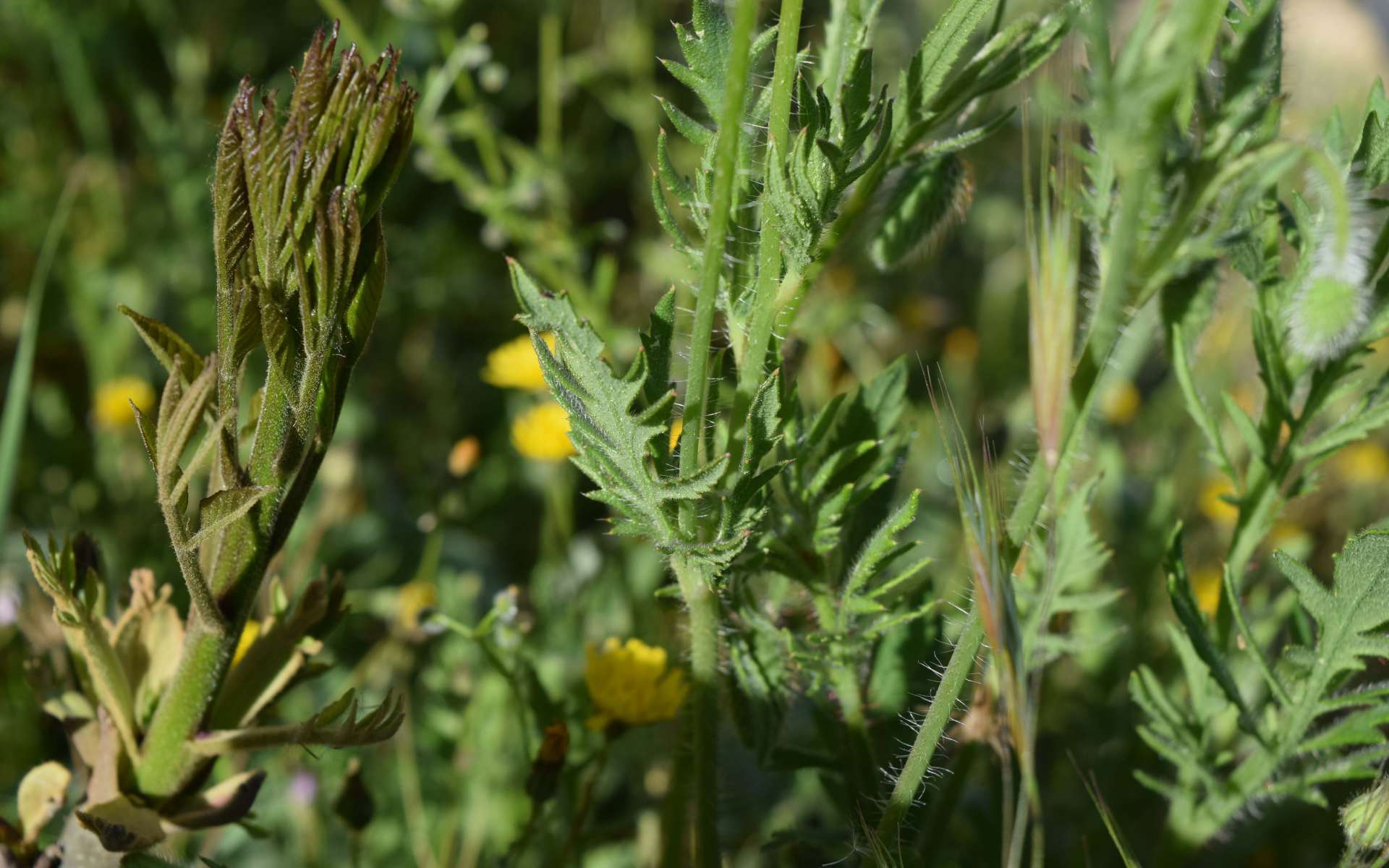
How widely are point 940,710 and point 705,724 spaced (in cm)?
29

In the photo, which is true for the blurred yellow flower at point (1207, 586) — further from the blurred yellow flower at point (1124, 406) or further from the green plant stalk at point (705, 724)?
the green plant stalk at point (705, 724)

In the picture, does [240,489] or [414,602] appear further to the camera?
[414,602]

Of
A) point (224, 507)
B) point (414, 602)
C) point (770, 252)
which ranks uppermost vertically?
point (770, 252)

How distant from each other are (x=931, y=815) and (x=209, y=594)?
77cm

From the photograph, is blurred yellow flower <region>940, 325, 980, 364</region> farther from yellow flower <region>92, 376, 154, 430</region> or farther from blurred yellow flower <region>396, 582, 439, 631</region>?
yellow flower <region>92, 376, 154, 430</region>

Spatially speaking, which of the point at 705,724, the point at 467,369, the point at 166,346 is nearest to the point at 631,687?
the point at 705,724

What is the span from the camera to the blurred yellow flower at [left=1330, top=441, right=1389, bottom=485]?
2570 millimetres

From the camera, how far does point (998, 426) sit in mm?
2531

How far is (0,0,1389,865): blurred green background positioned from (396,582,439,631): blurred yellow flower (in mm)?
16

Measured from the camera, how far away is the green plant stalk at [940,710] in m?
0.88

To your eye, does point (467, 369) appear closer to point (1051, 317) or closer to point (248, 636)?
point (248, 636)

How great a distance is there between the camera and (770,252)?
926mm

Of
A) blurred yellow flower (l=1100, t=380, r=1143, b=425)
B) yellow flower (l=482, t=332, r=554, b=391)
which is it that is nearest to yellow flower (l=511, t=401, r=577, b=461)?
yellow flower (l=482, t=332, r=554, b=391)

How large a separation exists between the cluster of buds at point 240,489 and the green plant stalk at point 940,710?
418 mm
